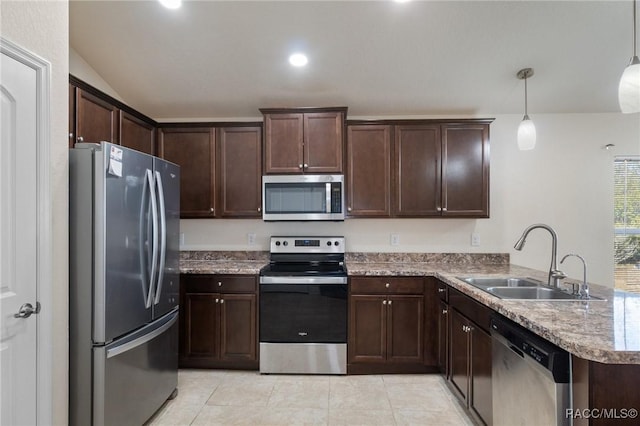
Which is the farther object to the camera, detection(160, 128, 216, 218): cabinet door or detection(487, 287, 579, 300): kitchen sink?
detection(160, 128, 216, 218): cabinet door

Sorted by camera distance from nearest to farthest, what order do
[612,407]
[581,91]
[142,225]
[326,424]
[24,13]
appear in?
[612,407] → [24,13] → [142,225] → [326,424] → [581,91]

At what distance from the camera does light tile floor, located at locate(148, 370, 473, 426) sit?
7.36 ft

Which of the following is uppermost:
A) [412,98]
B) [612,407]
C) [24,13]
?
[412,98]

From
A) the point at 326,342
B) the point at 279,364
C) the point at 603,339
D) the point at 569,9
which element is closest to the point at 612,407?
the point at 603,339

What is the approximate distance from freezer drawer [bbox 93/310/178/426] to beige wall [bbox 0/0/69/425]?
0.16 meters

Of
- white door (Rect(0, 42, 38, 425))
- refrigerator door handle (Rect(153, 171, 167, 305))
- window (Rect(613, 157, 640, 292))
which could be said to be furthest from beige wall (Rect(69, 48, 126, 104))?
window (Rect(613, 157, 640, 292))

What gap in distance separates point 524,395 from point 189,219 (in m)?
3.18

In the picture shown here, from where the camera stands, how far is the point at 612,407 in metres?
1.13

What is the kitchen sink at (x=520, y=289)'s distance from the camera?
2.01 metres

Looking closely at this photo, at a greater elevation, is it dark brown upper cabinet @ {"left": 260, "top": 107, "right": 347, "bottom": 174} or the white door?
dark brown upper cabinet @ {"left": 260, "top": 107, "right": 347, "bottom": 174}

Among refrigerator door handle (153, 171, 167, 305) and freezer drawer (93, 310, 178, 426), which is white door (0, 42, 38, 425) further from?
refrigerator door handle (153, 171, 167, 305)

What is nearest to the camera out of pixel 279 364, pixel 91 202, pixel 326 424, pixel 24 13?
pixel 24 13

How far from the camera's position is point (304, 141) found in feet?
10.3

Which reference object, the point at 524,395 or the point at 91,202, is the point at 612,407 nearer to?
the point at 524,395
